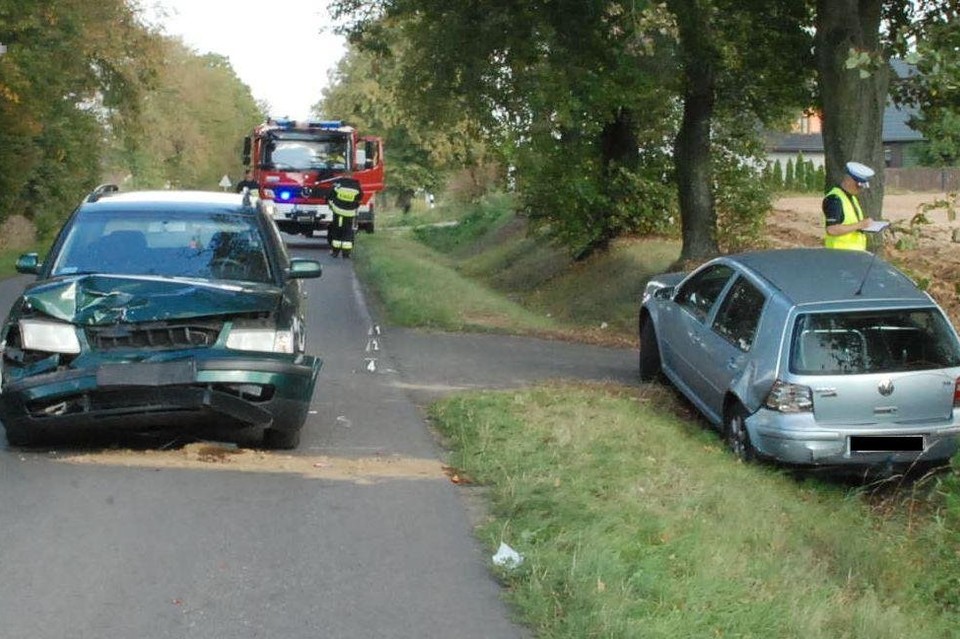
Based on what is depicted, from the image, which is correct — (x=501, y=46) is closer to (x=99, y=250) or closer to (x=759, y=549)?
(x=99, y=250)

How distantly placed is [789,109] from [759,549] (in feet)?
57.2

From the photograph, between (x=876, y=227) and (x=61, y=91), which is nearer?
(x=876, y=227)

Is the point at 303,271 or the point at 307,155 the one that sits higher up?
the point at 303,271

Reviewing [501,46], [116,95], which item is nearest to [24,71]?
[501,46]

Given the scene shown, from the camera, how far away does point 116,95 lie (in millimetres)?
52156

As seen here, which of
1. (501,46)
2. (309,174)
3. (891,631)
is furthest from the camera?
(309,174)

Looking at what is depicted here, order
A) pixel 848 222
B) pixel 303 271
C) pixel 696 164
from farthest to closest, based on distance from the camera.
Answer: pixel 696 164
pixel 848 222
pixel 303 271

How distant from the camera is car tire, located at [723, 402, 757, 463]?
10375 mm

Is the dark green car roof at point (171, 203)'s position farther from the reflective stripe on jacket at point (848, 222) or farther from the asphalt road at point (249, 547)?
the reflective stripe on jacket at point (848, 222)

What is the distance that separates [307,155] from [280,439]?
28.4 meters

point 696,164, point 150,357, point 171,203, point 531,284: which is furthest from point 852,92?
point 531,284

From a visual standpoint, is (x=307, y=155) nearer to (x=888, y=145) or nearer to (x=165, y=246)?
(x=165, y=246)

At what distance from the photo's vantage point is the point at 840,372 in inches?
394

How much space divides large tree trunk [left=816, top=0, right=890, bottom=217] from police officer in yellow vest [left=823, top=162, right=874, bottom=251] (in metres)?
2.48
